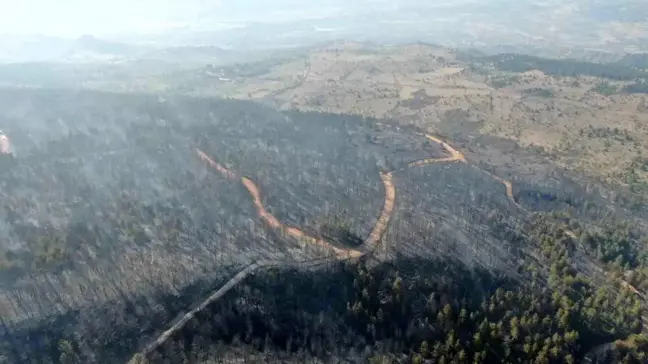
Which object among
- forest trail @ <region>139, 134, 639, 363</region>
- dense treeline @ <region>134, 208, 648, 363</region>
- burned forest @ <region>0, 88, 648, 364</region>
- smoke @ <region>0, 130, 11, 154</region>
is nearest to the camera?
dense treeline @ <region>134, 208, 648, 363</region>

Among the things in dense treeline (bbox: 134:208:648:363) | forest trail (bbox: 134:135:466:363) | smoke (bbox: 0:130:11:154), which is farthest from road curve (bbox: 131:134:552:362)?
smoke (bbox: 0:130:11:154)

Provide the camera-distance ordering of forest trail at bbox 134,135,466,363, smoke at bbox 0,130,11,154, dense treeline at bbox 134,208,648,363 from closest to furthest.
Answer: forest trail at bbox 134,135,466,363, dense treeline at bbox 134,208,648,363, smoke at bbox 0,130,11,154

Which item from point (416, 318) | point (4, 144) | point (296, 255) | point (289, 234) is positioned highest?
point (4, 144)

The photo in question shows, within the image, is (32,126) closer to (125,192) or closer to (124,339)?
(125,192)

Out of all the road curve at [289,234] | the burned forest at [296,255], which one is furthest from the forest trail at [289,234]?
the burned forest at [296,255]

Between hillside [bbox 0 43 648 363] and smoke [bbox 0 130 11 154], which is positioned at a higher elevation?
smoke [bbox 0 130 11 154]

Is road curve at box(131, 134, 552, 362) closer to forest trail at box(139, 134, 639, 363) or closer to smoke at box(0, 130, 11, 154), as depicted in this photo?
forest trail at box(139, 134, 639, 363)

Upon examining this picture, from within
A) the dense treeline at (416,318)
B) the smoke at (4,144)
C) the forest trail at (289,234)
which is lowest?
the dense treeline at (416,318)

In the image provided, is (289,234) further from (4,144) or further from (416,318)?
(4,144)

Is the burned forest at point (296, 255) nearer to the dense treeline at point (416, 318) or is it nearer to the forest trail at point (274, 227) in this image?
the dense treeline at point (416, 318)

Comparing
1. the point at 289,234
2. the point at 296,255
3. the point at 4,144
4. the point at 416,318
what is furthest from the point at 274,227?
the point at 4,144

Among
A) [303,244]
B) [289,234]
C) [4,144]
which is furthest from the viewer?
[4,144]
